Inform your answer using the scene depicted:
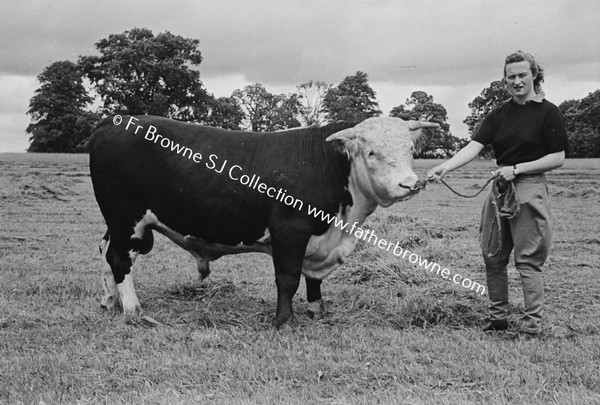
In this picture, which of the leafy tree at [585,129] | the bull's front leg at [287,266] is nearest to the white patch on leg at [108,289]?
the bull's front leg at [287,266]

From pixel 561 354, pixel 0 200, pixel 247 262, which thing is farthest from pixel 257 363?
pixel 0 200

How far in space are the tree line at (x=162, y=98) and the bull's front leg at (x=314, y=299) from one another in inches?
862

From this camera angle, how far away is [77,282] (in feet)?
24.6

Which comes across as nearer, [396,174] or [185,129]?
[396,174]

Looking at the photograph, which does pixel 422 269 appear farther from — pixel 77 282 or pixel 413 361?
pixel 77 282

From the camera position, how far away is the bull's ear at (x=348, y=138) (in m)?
5.70

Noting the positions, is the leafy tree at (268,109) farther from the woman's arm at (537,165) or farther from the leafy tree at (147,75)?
the woman's arm at (537,165)

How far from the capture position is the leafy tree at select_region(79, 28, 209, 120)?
36.6m

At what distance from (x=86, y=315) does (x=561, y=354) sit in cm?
409

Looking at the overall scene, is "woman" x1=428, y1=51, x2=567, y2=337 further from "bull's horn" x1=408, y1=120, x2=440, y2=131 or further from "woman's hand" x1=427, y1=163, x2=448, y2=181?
"bull's horn" x1=408, y1=120, x2=440, y2=131

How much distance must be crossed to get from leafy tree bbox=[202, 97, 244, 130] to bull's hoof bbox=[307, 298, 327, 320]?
108 ft

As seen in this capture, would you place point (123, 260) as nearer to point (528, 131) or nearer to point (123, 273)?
point (123, 273)

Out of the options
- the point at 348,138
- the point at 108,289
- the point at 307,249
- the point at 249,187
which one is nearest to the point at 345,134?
the point at 348,138

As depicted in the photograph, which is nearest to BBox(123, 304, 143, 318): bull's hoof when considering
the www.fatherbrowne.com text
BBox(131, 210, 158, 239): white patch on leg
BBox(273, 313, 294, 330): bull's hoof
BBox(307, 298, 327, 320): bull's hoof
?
BBox(131, 210, 158, 239): white patch on leg
